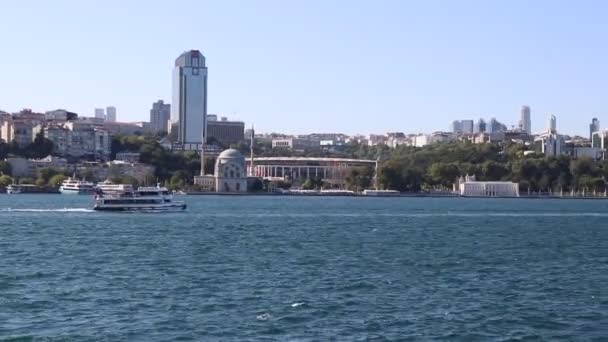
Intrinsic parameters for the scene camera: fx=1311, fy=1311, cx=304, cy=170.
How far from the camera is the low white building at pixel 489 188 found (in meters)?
148

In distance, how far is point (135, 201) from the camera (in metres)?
71.9

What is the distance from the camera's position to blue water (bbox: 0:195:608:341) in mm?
21188

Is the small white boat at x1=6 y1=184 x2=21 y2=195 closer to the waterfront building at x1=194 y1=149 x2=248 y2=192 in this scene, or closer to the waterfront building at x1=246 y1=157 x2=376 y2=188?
the waterfront building at x1=194 y1=149 x2=248 y2=192

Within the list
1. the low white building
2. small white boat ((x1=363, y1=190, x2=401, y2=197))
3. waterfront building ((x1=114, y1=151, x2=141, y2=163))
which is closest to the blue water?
small white boat ((x1=363, y1=190, x2=401, y2=197))

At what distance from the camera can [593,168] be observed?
6147 inches

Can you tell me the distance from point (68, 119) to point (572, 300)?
17677 cm

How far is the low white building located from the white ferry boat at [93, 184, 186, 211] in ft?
254

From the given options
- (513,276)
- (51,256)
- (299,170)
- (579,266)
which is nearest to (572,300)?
(513,276)

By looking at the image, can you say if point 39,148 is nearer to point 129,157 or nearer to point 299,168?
→ point 129,157

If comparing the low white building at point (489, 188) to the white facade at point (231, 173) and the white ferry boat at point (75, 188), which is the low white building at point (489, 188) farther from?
the white ferry boat at point (75, 188)

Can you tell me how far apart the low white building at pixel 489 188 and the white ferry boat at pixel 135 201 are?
77.6 metres

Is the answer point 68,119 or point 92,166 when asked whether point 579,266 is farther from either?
point 68,119

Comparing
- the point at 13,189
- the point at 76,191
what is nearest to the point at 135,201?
the point at 76,191

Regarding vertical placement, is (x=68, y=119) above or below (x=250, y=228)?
above
